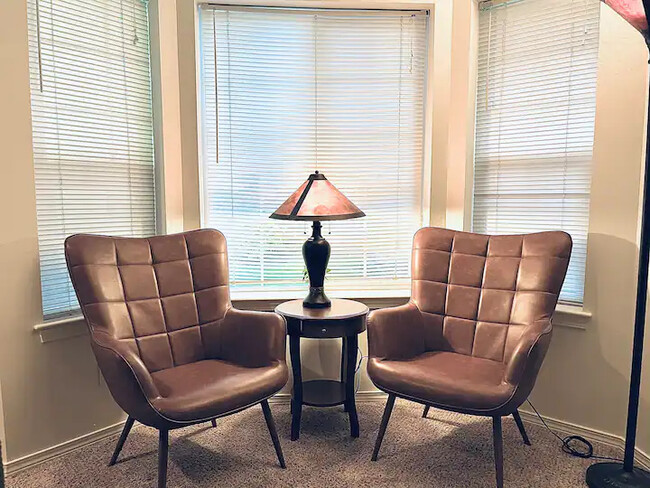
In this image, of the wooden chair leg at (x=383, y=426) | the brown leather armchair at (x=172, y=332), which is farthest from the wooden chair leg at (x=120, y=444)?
the wooden chair leg at (x=383, y=426)

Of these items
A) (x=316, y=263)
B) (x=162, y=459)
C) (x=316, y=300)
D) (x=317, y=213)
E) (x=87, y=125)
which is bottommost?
(x=162, y=459)

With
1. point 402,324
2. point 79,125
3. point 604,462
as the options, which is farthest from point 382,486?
point 79,125

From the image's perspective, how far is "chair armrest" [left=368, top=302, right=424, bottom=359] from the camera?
2.20 metres

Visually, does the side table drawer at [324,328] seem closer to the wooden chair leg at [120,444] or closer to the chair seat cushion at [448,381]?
the chair seat cushion at [448,381]

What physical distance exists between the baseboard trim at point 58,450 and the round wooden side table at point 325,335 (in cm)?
93

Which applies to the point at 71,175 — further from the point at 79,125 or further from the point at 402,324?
the point at 402,324

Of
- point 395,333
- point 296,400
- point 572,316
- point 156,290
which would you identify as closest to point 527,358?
point 395,333

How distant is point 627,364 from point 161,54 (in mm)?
2800

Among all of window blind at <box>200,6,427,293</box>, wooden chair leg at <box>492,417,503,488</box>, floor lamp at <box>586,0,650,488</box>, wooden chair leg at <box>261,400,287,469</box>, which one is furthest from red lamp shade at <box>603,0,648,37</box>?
wooden chair leg at <box>261,400,287,469</box>

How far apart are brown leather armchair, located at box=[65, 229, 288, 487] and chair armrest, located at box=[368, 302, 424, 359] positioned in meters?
0.42

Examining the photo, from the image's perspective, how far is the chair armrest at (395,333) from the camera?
220 centimetres

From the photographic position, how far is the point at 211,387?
1889 mm

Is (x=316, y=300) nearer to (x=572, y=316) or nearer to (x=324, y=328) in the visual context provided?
(x=324, y=328)

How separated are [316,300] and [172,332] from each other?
709 mm
